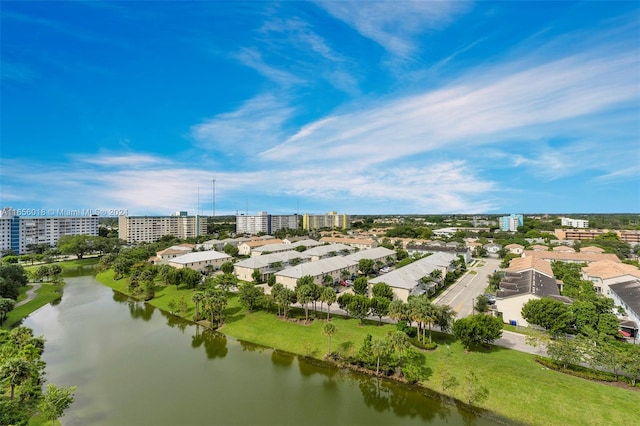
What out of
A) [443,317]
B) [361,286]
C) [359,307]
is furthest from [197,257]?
[443,317]

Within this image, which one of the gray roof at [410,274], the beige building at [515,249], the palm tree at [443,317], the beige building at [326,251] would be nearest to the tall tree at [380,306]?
the palm tree at [443,317]

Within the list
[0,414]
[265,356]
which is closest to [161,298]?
[265,356]

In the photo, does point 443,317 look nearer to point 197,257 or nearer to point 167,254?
point 197,257

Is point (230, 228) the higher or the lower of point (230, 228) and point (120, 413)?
the higher

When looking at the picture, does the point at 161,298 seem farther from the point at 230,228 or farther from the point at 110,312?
the point at 230,228

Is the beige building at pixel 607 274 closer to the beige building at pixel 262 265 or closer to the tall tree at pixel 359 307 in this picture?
the tall tree at pixel 359 307
